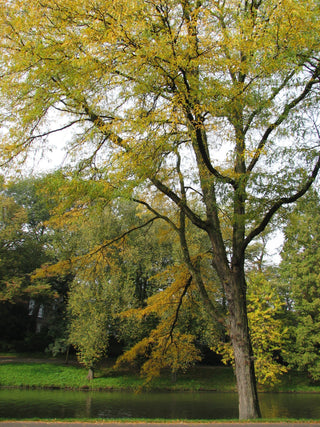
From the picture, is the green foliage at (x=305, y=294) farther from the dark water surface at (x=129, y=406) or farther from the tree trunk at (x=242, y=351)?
the tree trunk at (x=242, y=351)

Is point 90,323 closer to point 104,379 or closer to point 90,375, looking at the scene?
point 90,375

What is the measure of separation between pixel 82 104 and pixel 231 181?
3.41 m

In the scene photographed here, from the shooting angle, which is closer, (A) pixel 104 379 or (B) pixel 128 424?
(B) pixel 128 424

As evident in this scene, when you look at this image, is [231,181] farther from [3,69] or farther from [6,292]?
[6,292]

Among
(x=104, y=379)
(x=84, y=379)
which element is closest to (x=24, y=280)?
(x=84, y=379)

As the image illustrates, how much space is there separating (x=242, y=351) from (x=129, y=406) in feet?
37.2

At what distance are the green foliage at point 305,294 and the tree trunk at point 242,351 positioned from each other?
60.2ft

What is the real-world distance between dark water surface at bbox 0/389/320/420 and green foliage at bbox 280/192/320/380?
6.45 m

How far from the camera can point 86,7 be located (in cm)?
605

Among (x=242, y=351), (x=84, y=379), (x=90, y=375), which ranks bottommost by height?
(x=84, y=379)

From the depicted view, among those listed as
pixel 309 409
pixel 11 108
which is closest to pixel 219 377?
pixel 309 409

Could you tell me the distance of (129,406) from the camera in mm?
16797

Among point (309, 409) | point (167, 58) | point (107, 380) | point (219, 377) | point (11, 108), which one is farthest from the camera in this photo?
point (219, 377)

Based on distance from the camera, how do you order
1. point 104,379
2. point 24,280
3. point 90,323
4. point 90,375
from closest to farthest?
point 90,323 → point 90,375 → point 104,379 → point 24,280
